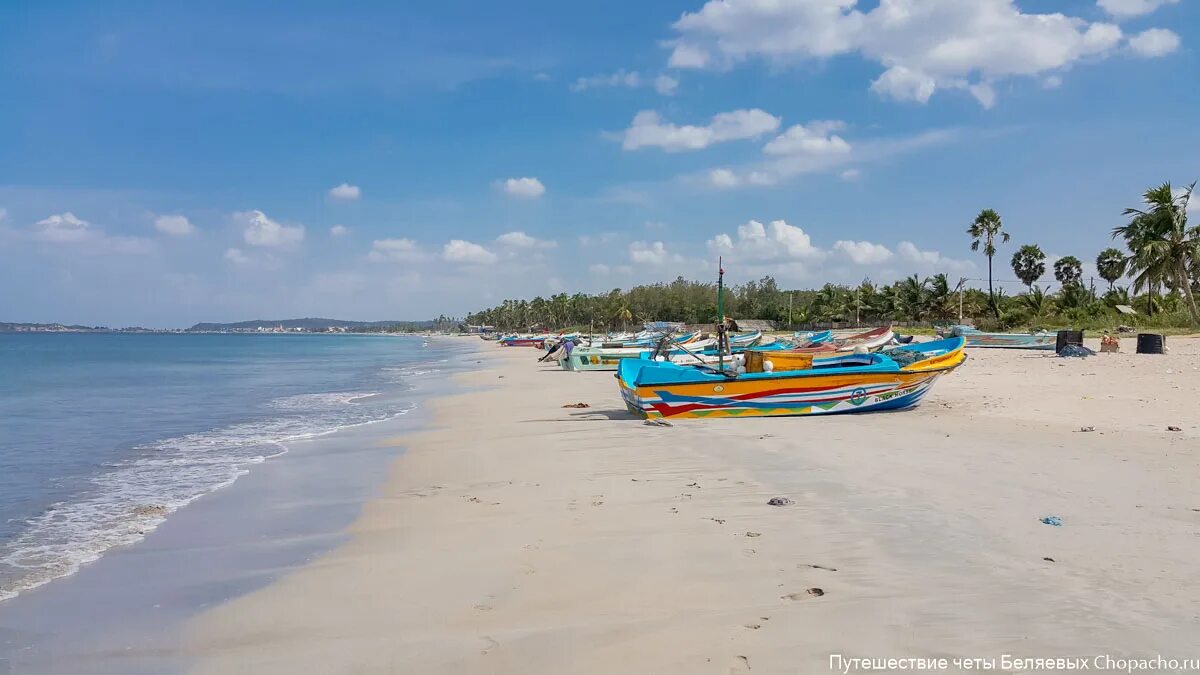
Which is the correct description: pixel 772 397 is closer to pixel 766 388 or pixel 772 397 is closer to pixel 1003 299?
pixel 766 388

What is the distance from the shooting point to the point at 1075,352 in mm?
26875

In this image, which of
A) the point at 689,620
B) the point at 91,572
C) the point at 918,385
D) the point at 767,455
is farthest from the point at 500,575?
the point at 918,385

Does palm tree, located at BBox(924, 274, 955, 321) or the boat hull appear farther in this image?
palm tree, located at BBox(924, 274, 955, 321)

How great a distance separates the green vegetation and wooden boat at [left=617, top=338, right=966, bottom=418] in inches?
1317

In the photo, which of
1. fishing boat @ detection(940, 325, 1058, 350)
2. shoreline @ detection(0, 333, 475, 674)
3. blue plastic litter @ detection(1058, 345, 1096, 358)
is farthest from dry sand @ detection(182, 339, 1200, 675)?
fishing boat @ detection(940, 325, 1058, 350)

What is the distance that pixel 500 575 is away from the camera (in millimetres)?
6016

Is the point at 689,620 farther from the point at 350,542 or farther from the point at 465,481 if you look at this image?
the point at 465,481

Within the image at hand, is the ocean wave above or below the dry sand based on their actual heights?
below

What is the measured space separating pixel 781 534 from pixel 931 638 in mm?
2355

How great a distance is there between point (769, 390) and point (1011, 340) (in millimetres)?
31043

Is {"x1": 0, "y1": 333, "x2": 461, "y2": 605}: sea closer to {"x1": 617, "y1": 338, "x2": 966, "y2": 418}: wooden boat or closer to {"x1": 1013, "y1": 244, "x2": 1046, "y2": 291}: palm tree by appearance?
{"x1": 617, "y1": 338, "x2": 966, "y2": 418}: wooden boat

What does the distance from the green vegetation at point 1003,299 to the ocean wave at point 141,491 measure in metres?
43.1

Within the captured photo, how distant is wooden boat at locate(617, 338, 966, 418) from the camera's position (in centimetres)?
1499

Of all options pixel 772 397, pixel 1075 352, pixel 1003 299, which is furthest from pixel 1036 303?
pixel 772 397
